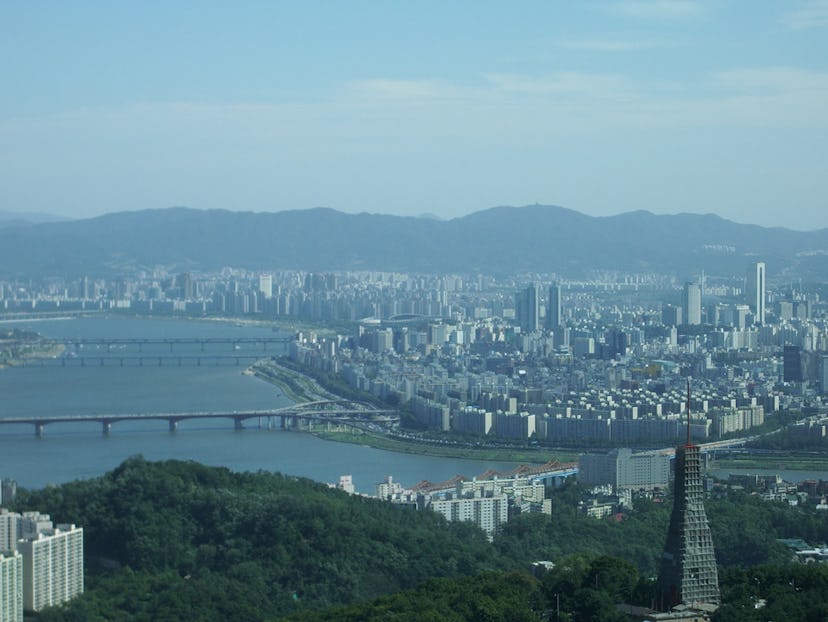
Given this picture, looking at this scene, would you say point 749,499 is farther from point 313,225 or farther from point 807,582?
point 313,225

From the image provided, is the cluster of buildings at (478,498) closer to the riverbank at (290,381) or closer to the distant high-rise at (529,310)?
the riverbank at (290,381)

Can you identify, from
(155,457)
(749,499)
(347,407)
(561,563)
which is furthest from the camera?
(347,407)

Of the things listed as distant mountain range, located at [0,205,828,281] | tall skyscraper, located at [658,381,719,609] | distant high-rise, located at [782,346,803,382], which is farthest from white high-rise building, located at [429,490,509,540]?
distant mountain range, located at [0,205,828,281]

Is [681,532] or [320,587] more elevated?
[681,532]

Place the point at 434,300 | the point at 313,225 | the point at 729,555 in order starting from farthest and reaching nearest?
the point at 313,225 < the point at 434,300 < the point at 729,555

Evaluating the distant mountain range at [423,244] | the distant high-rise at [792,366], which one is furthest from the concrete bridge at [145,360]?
the distant mountain range at [423,244]

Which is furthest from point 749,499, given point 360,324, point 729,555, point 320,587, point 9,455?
point 360,324

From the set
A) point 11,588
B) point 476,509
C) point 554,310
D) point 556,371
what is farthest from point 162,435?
point 554,310

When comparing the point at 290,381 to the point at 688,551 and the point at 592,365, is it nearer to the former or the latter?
the point at 592,365
